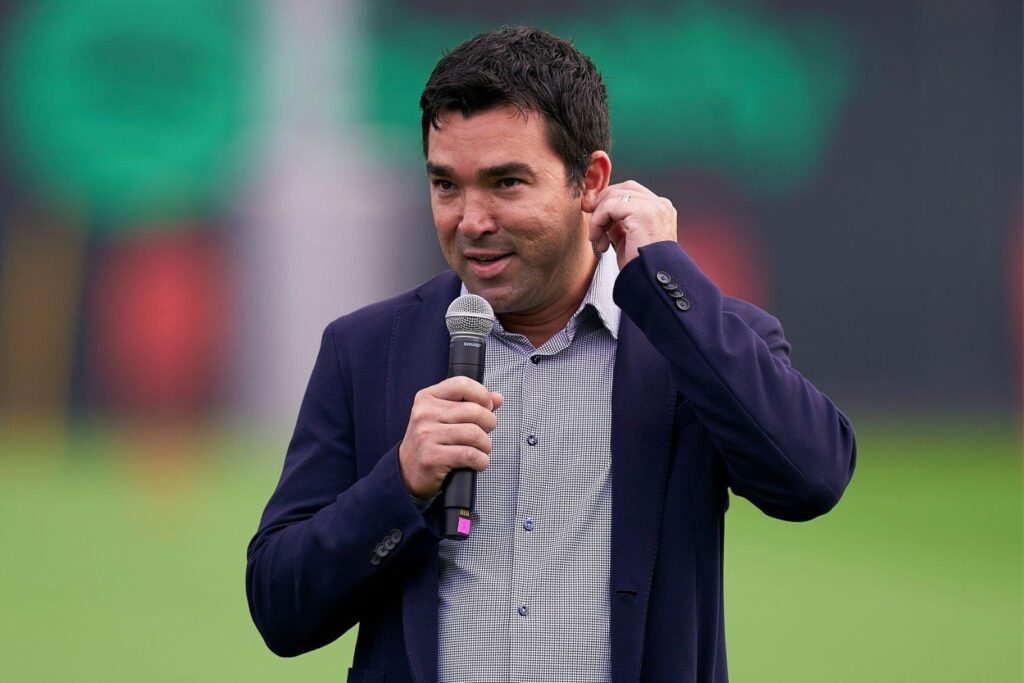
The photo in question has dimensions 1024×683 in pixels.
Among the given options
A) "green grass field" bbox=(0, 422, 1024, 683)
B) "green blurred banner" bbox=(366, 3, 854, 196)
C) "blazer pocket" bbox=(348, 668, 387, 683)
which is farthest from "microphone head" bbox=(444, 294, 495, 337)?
"green blurred banner" bbox=(366, 3, 854, 196)

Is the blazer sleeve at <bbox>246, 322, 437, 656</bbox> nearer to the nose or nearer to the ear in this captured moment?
the nose

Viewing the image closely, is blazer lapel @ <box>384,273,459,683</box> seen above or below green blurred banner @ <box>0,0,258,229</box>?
below

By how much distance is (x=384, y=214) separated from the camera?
6.71m

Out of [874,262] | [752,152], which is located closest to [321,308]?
[752,152]

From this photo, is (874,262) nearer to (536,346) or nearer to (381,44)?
(381,44)

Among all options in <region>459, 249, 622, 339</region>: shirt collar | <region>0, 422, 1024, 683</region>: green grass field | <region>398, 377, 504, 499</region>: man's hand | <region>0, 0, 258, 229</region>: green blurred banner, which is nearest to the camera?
<region>398, 377, 504, 499</region>: man's hand

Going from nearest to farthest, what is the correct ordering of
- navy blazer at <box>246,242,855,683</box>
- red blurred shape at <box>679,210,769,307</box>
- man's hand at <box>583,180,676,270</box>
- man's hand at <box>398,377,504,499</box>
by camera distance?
man's hand at <box>398,377,504,499</box> → navy blazer at <box>246,242,855,683</box> → man's hand at <box>583,180,676,270</box> → red blurred shape at <box>679,210,769,307</box>

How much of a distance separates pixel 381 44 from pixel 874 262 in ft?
10.1

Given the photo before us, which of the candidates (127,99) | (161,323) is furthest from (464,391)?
(127,99)

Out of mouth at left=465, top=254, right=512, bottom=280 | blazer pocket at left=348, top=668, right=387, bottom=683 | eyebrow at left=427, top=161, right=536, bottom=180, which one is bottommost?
blazer pocket at left=348, top=668, right=387, bottom=683

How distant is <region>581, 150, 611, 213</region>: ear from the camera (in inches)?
74.2

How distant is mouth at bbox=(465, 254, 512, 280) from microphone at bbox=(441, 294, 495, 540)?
56 mm

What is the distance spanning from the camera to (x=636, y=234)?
169 centimetres

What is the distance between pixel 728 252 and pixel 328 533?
525cm
